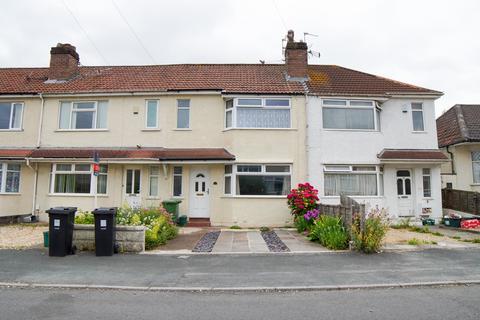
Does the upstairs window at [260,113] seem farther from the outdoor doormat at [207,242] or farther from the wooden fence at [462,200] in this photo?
Answer: the wooden fence at [462,200]

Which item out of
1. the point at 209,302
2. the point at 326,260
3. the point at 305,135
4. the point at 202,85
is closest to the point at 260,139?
the point at 305,135

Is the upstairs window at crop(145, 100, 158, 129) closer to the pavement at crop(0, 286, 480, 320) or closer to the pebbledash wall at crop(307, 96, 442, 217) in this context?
the pebbledash wall at crop(307, 96, 442, 217)

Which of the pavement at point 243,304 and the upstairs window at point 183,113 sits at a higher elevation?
the upstairs window at point 183,113

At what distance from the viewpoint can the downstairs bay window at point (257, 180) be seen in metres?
15.0

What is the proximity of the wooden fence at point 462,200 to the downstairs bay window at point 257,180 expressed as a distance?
29.4 feet

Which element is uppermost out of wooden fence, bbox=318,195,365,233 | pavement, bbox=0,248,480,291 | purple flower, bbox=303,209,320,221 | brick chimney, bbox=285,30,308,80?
brick chimney, bbox=285,30,308,80

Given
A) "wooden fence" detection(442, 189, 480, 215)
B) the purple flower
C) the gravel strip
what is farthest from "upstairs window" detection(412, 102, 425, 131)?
the gravel strip

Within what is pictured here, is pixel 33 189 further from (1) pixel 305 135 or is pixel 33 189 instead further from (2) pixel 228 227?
(1) pixel 305 135

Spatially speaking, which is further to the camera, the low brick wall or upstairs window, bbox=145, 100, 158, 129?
upstairs window, bbox=145, 100, 158, 129

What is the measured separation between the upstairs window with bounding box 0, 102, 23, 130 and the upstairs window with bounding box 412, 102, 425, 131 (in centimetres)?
1922

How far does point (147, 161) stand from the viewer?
14.7 metres

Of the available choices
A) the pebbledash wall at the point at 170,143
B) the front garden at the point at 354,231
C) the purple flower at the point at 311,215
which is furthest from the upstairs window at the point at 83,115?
the front garden at the point at 354,231

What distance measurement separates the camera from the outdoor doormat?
9812 millimetres

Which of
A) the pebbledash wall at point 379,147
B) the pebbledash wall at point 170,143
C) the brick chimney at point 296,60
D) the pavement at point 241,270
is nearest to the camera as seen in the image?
the pavement at point 241,270
